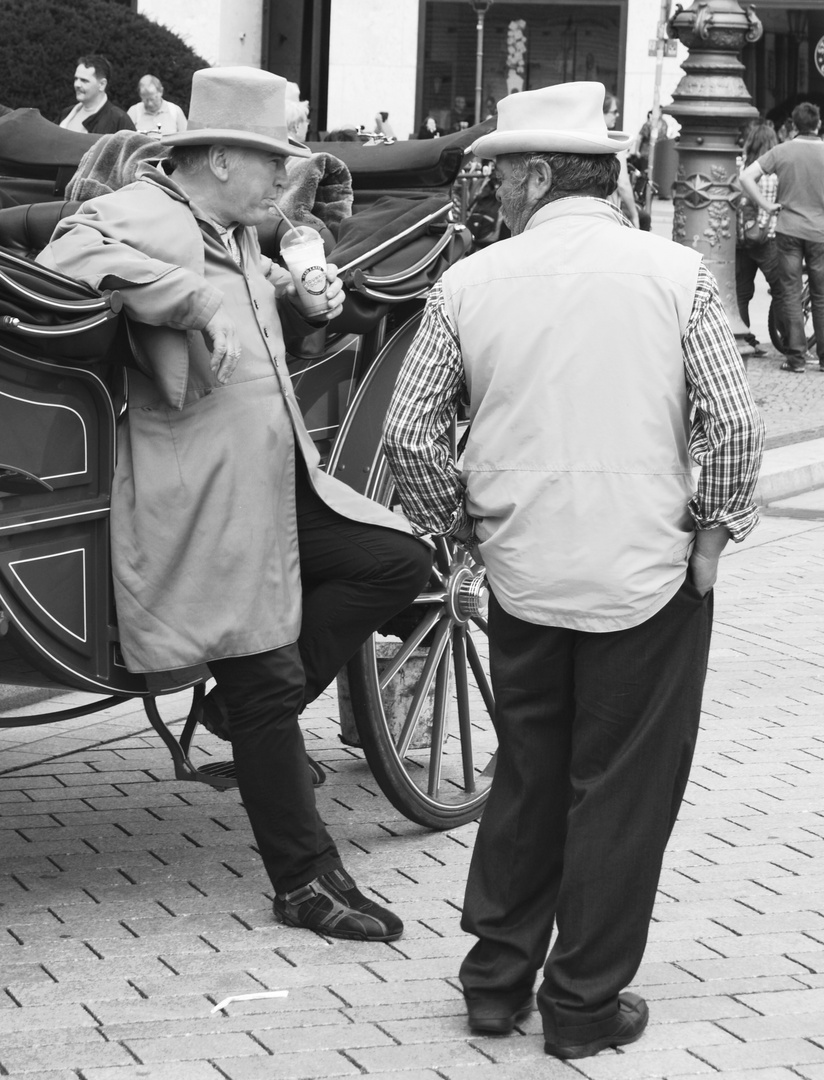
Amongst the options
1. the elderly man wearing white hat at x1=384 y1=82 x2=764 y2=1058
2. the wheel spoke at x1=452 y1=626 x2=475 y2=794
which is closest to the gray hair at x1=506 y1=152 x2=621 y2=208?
the elderly man wearing white hat at x1=384 y1=82 x2=764 y2=1058

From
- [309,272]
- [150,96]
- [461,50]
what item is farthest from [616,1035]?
[461,50]

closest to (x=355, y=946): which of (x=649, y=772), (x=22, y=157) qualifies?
(x=649, y=772)

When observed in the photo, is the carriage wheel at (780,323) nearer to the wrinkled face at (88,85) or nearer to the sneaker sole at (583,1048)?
the wrinkled face at (88,85)

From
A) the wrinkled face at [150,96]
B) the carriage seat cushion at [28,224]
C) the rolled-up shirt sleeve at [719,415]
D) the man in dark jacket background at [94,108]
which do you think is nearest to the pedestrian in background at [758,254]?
the man in dark jacket background at [94,108]

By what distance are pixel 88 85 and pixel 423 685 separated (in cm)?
965

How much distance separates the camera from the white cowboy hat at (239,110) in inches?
137

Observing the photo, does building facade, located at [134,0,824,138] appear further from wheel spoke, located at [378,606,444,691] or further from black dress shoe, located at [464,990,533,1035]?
black dress shoe, located at [464,990,533,1035]

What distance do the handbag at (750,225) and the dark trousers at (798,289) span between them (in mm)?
229

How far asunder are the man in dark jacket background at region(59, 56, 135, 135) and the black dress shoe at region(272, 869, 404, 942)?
383 inches

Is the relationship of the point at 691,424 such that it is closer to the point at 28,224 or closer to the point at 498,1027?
the point at 498,1027

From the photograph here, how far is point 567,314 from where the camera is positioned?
114 inches

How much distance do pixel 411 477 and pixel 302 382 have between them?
3.10 ft

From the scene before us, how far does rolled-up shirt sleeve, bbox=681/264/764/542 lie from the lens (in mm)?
2879

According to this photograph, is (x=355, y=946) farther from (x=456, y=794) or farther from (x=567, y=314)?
(x=567, y=314)
